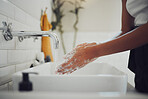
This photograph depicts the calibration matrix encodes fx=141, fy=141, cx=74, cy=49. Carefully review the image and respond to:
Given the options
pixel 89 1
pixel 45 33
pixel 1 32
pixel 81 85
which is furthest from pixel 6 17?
pixel 89 1

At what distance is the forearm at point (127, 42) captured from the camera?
1.24 ft

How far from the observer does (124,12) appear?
2.23 feet

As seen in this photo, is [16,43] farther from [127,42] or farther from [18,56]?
[127,42]

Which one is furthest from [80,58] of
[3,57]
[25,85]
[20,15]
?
[20,15]

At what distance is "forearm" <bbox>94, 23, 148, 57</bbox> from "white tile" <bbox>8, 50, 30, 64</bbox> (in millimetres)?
415

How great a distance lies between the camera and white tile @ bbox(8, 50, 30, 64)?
65cm

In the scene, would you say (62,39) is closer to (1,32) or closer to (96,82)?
(1,32)

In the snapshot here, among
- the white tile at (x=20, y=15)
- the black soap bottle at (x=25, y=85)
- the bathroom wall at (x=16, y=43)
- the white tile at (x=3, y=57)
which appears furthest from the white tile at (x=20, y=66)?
the black soap bottle at (x=25, y=85)

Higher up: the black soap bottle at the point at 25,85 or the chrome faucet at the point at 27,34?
the chrome faucet at the point at 27,34

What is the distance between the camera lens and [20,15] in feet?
2.51

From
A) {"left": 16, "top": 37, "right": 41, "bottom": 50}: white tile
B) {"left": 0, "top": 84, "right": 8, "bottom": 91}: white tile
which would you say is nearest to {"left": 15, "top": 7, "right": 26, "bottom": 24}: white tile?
{"left": 16, "top": 37, "right": 41, "bottom": 50}: white tile

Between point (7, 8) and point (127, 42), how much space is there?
52 centimetres

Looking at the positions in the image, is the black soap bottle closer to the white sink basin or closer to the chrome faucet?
the white sink basin

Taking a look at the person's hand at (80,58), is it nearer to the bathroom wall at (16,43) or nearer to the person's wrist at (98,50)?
the person's wrist at (98,50)
